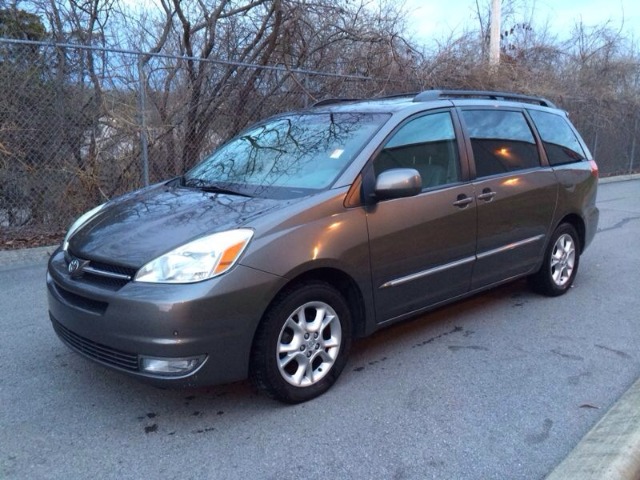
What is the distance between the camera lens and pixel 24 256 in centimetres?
641

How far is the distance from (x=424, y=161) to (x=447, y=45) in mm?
8476

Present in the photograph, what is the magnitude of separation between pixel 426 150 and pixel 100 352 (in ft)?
8.28

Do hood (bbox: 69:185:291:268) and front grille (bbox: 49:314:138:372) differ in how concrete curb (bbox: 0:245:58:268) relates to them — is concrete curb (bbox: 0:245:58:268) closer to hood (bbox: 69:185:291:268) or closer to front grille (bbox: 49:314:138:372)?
hood (bbox: 69:185:291:268)

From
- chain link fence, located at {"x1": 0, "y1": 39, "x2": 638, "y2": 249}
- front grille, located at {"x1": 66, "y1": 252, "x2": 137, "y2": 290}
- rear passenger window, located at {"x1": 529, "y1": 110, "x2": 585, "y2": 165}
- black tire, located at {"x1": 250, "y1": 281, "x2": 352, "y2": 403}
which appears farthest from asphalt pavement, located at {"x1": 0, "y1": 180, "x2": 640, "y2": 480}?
chain link fence, located at {"x1": 0, "y1": 39, "x2": 638, "y2": 249}

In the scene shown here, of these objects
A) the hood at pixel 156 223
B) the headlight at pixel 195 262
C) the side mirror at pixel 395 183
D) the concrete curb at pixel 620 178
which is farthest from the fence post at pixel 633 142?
the headlight at pixel 195 262

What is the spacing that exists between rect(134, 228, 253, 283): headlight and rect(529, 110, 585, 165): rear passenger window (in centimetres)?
343

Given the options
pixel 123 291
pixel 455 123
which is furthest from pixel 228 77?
pixel 123 291

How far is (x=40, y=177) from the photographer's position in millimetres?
6996

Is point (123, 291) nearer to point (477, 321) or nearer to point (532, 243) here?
point (477, 321)

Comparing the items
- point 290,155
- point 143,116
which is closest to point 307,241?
point 290,155

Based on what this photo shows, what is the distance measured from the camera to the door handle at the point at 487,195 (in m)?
4.31

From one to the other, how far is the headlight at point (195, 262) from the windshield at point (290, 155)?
65 cm

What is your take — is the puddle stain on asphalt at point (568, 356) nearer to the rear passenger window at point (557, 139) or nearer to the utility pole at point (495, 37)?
the rear passenger window at point (557, 139)

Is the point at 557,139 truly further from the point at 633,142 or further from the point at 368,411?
the point at 633,142
